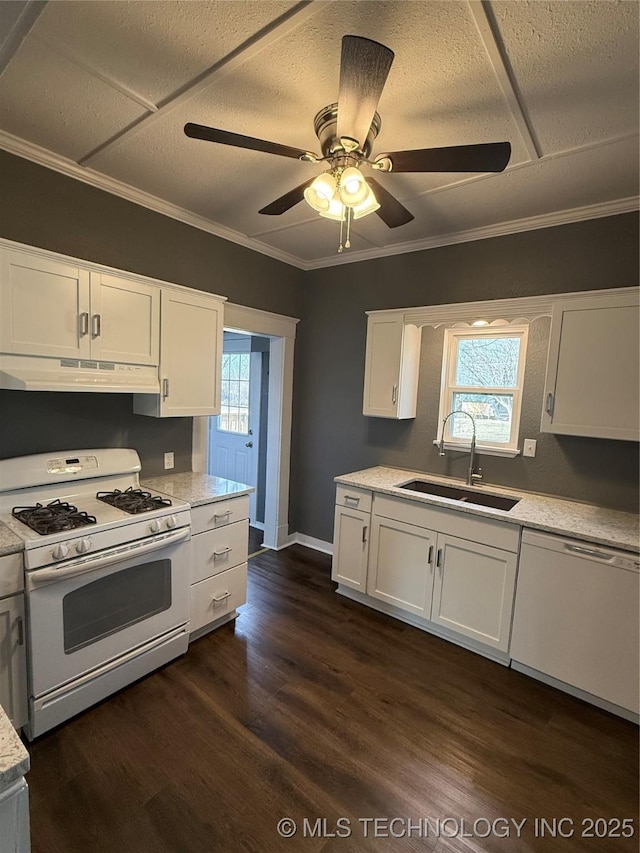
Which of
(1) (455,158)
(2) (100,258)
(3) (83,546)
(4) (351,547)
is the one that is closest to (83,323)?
(2) (100,258)

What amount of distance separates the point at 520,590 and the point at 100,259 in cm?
319

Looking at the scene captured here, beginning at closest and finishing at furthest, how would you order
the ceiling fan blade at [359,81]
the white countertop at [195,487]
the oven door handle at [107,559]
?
1. the ceiling fan blade at [359,81]
2. the oven door handle at [107,559]
3. the white countertop at [195,487]

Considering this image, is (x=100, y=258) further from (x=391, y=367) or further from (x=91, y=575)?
(x=391, y=367)

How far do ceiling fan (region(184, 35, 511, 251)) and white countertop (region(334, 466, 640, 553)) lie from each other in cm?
170

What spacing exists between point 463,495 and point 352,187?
2.23 metres

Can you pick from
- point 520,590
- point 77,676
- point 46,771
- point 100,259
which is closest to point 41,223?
point 100,259

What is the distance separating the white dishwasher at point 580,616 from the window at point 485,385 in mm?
929

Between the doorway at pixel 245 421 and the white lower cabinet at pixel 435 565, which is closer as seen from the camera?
the white lower cabinet at pixel 435 565

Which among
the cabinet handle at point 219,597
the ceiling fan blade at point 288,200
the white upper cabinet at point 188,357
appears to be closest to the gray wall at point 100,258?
the white upper cabinet at point 188,357

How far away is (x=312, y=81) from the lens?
1.61m

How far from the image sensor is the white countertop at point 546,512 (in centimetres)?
213

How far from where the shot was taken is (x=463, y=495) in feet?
9.98

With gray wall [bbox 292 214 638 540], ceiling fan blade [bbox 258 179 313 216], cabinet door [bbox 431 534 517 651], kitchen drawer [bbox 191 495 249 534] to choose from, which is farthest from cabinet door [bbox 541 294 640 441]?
kitchen drawer [bbox 191 495 249 534]

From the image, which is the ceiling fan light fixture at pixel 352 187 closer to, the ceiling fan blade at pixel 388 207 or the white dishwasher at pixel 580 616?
the ceiling fan blade at pixel 388 207
